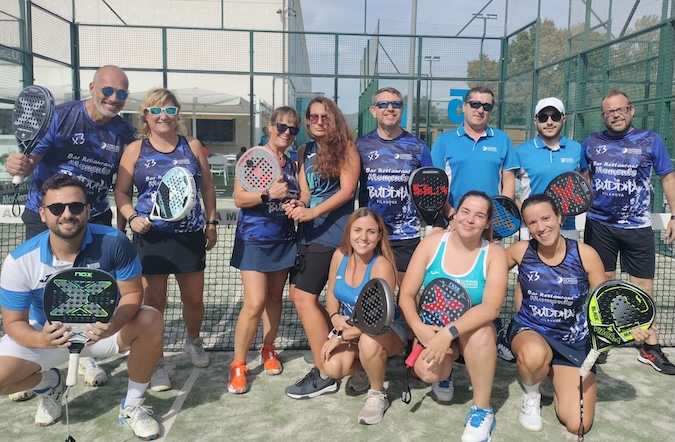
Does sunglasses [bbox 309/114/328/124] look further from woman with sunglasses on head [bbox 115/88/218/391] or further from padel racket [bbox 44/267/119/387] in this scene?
padel racket [bbox 44/267/119/387]

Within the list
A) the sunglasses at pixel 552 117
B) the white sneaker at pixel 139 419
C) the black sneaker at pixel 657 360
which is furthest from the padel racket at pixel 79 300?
the black sneaker at pixel 657 360

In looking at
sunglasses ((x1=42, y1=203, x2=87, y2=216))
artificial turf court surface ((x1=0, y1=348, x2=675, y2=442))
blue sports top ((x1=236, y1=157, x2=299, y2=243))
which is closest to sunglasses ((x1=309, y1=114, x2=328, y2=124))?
blue sports top ((x1=236, y1=157, x2=299, y2=243))

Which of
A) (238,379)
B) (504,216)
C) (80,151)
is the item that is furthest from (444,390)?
(80,151)

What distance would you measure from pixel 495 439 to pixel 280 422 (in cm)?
123

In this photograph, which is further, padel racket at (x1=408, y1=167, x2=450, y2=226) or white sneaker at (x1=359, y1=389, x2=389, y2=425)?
padel racket at (x1=408, y1=167, x2=450, y2=226)

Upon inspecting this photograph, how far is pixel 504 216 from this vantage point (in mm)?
3738

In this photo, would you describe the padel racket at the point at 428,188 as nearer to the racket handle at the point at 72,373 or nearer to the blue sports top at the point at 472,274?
the blue sports top at the point at 472,274

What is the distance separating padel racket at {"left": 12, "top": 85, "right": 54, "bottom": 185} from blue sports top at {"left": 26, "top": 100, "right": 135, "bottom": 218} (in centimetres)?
13

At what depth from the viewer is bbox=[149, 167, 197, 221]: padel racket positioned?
10.8 ft

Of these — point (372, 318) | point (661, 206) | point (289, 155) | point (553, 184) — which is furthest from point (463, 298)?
point (661, 206)

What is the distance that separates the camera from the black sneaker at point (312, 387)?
11.5 feet

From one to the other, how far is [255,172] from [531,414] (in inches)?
88.5

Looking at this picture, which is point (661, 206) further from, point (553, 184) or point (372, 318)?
point (372, 318)

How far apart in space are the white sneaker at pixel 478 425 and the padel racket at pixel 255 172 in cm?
185
